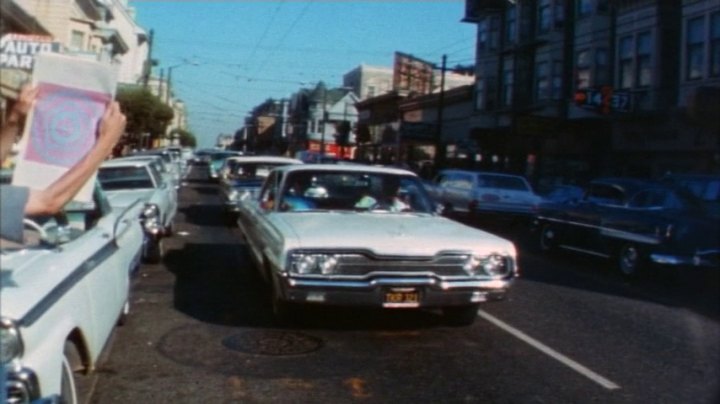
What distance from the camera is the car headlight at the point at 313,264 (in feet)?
21.7

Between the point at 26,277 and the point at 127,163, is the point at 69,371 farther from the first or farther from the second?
the point at 127,163

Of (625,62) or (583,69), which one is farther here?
(583,69)

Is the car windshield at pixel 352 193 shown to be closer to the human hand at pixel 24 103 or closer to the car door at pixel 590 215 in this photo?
the car door at pixel 590 215

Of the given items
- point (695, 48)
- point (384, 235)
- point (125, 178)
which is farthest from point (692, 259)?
point (695, 48)

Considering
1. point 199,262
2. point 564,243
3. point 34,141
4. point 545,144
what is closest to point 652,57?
point 545,144

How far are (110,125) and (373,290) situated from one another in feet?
13.0

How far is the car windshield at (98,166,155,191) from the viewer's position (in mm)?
12656

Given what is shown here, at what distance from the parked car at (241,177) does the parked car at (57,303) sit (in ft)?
37.4

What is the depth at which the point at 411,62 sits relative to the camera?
165ft

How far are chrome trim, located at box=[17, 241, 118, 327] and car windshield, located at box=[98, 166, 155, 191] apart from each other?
7.62 metres

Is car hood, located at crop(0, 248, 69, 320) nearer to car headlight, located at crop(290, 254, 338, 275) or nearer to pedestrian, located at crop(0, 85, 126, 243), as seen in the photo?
pedestrian, located at crop(0, 85, 126, 243)

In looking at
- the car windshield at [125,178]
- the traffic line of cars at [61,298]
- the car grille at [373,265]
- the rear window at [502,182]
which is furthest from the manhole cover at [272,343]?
the rear window at [502,182]

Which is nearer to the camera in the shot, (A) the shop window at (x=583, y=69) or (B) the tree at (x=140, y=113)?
(B) the tree at (x=140, y=113)

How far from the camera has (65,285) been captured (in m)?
3.88
